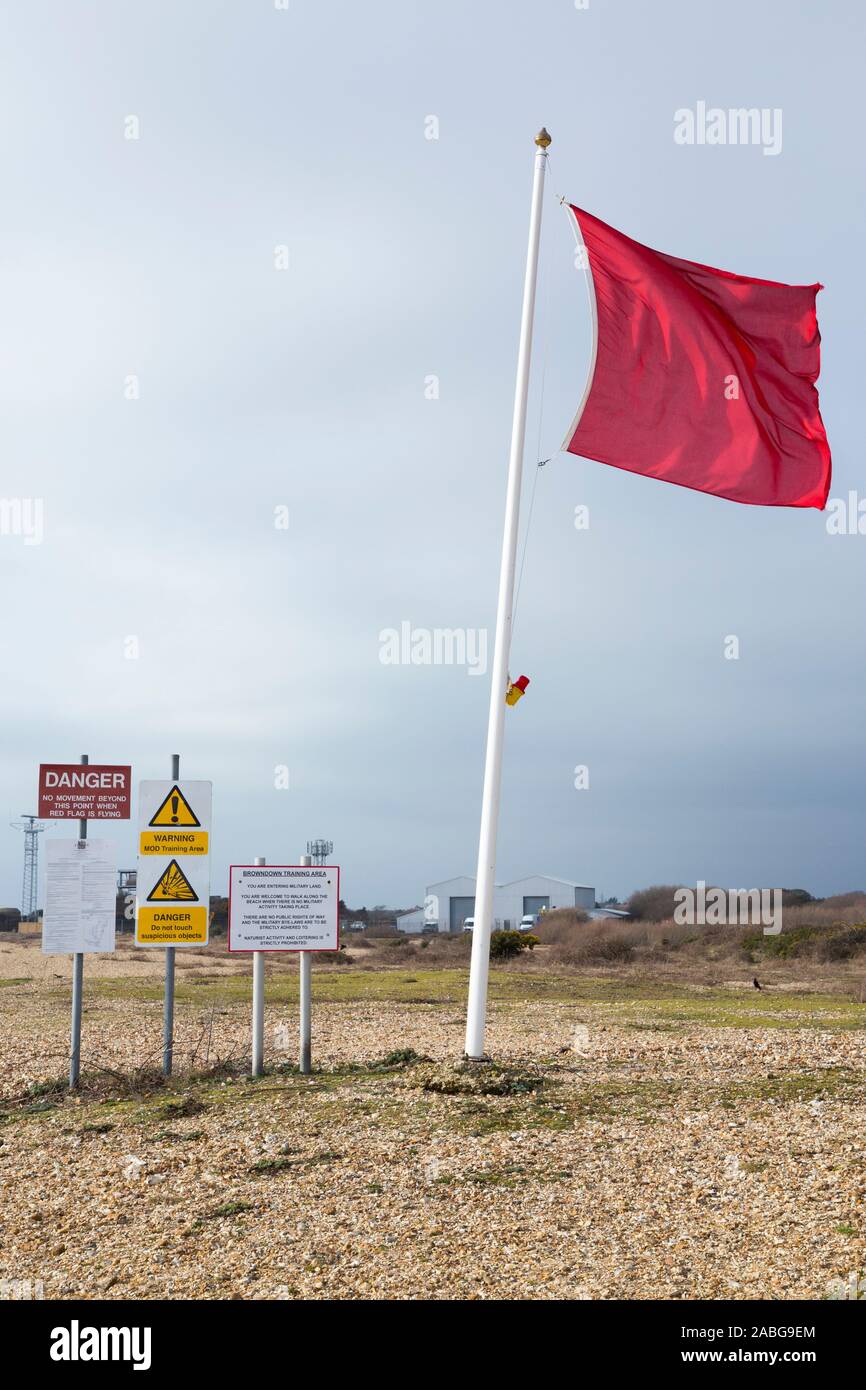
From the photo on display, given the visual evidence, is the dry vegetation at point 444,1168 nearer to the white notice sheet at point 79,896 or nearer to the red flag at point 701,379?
the white notice sheet at point 79,896

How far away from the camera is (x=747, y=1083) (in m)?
9.90

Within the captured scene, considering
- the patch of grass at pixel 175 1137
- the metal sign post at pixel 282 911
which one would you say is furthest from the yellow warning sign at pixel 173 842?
the patch of grass at pixel 175 1137

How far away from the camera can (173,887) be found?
10836 mm

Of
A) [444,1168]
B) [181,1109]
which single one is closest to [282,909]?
[181,1109]

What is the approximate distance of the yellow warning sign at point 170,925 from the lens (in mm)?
10758

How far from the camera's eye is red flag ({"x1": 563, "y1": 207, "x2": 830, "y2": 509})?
34.6ft

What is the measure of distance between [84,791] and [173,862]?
109 centimetres

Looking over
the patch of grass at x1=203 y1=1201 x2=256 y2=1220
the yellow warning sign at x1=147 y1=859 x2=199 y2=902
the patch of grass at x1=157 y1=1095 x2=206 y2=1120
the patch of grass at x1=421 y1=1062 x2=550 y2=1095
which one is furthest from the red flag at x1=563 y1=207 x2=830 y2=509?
the patch of grass at x1=203 y1=1201 x2=256 y2=1220

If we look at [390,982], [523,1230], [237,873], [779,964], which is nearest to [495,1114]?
[523,1230]

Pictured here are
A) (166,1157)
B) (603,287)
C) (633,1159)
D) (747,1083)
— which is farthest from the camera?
(603,287)

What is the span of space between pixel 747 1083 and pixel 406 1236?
14.8ft

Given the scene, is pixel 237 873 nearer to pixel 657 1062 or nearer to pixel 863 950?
pixel 657 1062

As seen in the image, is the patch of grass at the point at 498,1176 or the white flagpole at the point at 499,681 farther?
the white flagpole at the point at 499,681

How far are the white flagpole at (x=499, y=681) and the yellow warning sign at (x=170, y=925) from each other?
2626 millimetres
